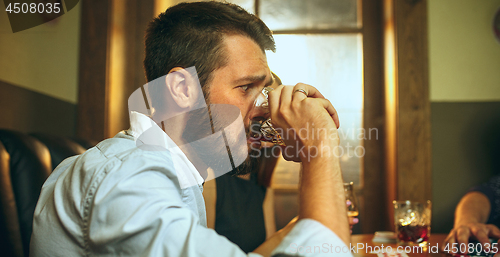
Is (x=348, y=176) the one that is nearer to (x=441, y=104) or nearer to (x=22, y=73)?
(x=441, y=104)

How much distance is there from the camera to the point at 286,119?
0.58m

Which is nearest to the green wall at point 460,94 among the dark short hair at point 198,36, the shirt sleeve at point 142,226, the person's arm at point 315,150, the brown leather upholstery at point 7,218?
the dark short hair at point 198,36

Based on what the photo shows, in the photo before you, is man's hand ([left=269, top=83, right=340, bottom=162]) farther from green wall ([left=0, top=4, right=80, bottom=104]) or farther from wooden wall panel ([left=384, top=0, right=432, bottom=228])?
wooden wall panel ([left=384, top=0, right=432, bottom=228])

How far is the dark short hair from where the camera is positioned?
0.83 m

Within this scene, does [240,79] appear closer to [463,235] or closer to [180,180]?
[180,180]

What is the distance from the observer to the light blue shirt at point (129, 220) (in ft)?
1.39

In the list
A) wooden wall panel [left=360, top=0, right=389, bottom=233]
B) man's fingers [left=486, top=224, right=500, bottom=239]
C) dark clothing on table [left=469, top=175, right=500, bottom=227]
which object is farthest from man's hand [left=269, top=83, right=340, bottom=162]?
wooden wall panel [left=360, top=0, right=389, bottom=233]

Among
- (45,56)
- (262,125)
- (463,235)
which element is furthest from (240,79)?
(45,56)

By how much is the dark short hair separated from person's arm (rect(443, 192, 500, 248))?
29.8 inches

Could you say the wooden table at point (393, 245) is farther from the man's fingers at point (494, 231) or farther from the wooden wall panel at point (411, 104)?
the wooden wall panel at point (411, 104)

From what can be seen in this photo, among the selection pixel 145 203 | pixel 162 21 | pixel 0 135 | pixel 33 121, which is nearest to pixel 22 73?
pixel 33 121

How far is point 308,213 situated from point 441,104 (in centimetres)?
172

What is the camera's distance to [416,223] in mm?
951

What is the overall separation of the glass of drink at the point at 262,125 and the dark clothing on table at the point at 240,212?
1.89 feet
